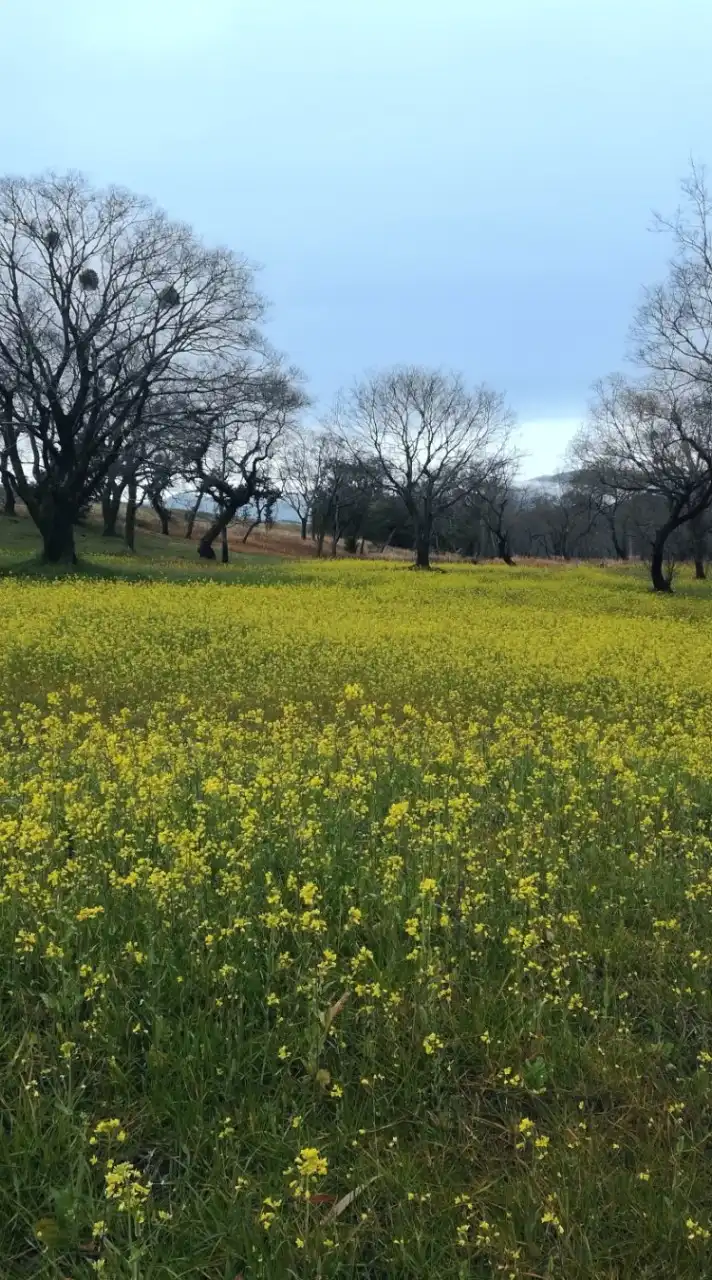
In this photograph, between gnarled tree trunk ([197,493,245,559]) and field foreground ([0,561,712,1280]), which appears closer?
field foreground ([0,561,712,1280])

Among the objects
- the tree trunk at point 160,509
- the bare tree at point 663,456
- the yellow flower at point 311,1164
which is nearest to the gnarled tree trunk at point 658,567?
the bare tree at point 663,456

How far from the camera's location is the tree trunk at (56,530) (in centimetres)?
2869

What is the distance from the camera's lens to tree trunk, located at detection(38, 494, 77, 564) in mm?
28688

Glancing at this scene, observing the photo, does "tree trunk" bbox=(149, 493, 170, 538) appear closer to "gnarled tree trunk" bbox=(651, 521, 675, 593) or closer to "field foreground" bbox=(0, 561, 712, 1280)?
"gnarled tree trunk" bbox=(651, 521, 675, 593)

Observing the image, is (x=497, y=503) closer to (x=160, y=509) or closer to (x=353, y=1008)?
(x=160, y=509)

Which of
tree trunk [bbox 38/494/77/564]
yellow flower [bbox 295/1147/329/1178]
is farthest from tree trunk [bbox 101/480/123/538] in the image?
yellow flower [bbox 295/1147/329/1178]

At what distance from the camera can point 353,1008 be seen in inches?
127

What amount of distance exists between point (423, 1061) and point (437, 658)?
8876mm

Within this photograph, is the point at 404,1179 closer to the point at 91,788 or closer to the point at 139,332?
the point at 91,788

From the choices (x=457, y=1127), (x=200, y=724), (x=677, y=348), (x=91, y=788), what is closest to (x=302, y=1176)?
(x=457, y=1127)

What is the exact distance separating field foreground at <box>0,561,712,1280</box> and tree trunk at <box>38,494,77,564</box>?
2372cm

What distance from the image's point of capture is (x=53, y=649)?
11125 mm

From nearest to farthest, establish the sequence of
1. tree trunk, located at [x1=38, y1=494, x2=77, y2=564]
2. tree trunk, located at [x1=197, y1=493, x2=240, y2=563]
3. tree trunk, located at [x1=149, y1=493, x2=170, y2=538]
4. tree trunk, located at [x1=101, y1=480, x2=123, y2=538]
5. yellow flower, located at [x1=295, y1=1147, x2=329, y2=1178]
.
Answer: yellow flower, located at [x1=295, y1=1147, x2=329, y2=1178]
tree trunk, located at [x1=38, y1=494, x2=77, y2=564]
tree trunk, located at [x1=197, y1=493, x2=240, y2=563]
tree trunk, located at [x1=101, y1=480, x2=123, y2=538]
tree trunk, located at [x1=149, y1=493, x2=170, y2=538]

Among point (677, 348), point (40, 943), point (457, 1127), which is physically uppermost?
point (677, 348)
